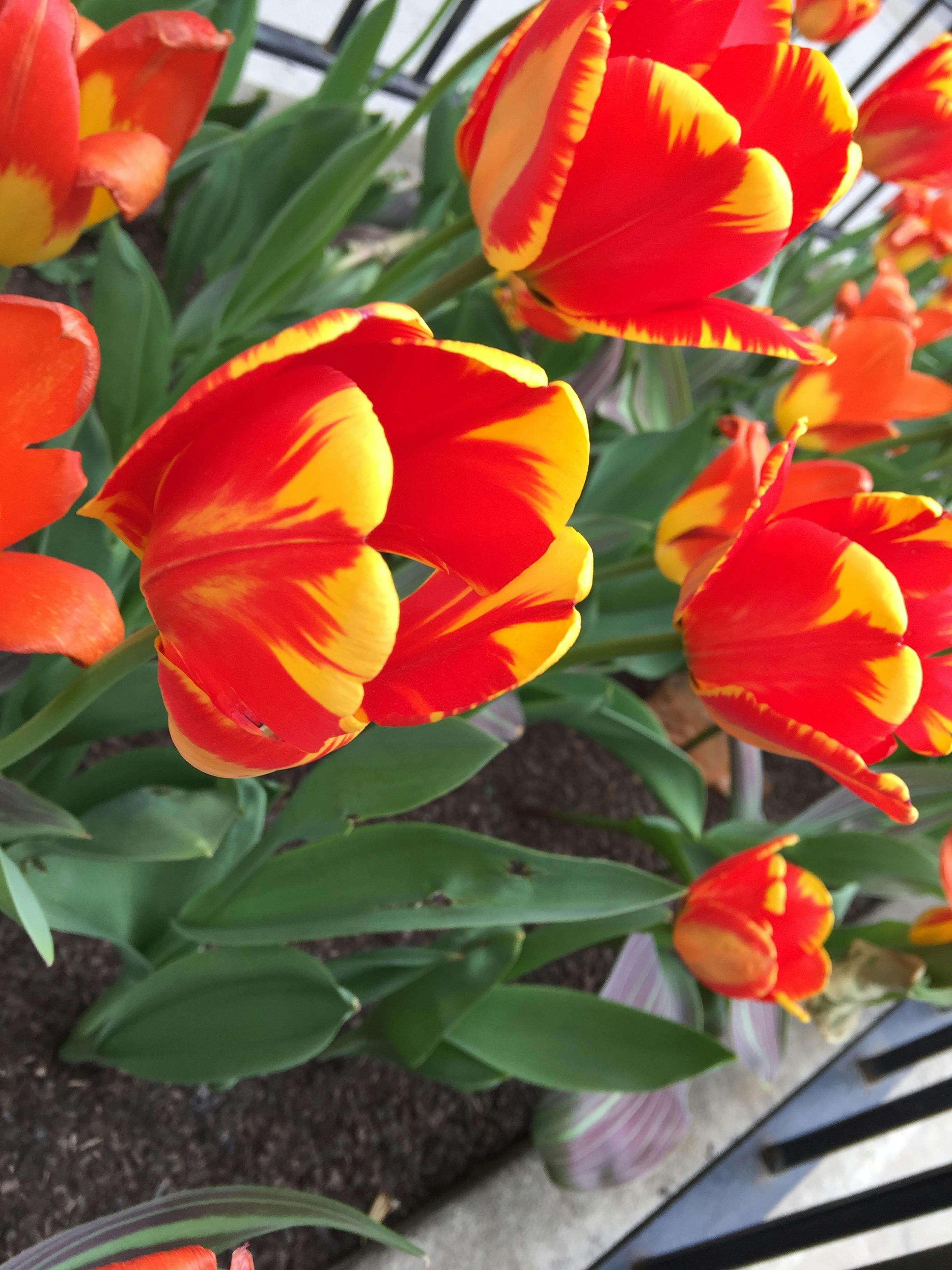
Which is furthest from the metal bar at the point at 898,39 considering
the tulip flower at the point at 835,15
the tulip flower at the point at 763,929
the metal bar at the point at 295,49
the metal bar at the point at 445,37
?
the tulip flower at the point at 763,929

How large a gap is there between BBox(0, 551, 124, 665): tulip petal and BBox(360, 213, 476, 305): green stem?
26cm

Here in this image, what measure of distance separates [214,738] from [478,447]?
4.2 inches

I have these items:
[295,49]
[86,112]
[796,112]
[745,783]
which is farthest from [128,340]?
[295,49]

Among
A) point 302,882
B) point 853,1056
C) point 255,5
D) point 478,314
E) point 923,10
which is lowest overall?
point 853,1056

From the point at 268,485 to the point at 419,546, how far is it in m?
0.06

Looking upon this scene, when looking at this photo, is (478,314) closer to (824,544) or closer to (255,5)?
(255,5)

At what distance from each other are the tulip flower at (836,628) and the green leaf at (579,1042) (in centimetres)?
28

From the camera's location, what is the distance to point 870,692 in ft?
1.26

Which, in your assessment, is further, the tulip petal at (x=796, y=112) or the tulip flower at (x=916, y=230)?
the tulip flower at (x=916, y=230)

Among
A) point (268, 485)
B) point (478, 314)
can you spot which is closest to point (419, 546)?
point (268, 485)

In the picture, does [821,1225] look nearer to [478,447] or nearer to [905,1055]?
[905,1055]

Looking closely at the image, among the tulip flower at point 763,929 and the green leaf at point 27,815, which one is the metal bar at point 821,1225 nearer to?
the tulip flower at point 763,929

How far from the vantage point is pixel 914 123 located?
67 centimetres

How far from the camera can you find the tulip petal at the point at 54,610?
0.96ft
